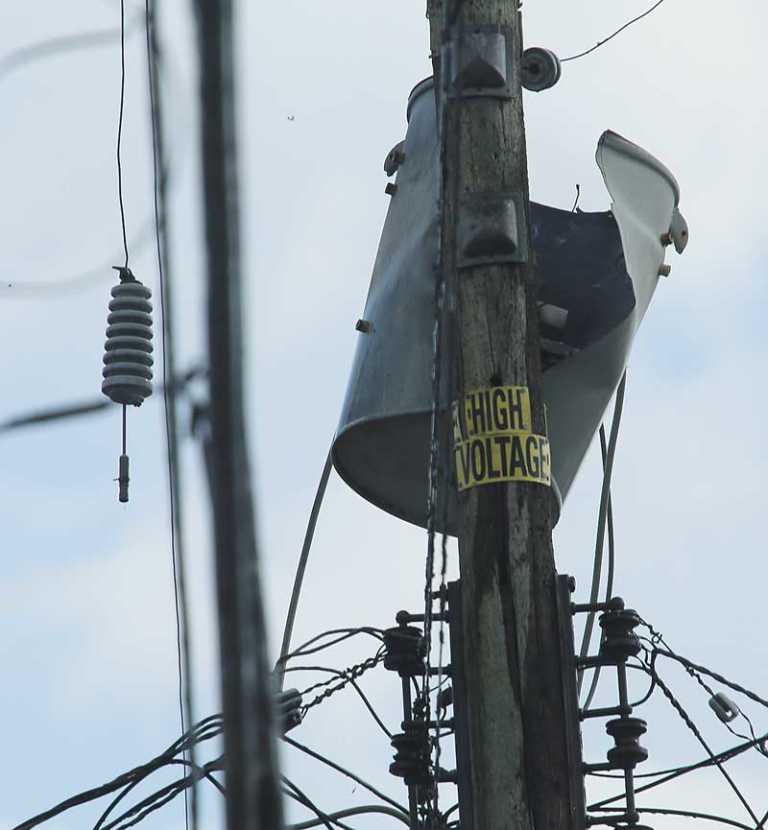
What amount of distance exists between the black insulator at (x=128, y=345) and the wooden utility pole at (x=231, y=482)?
16.8ft

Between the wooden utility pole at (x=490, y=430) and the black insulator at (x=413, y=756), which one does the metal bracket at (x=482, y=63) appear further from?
the black insulator at (x=413, y=756)

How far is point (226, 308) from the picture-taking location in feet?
9.15

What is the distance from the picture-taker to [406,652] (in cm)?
752

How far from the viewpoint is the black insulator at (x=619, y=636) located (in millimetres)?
7188

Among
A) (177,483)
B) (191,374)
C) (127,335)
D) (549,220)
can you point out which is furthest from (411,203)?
(191,374)

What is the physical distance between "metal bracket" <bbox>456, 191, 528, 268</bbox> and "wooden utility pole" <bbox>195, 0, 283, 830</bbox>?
4.37 meters

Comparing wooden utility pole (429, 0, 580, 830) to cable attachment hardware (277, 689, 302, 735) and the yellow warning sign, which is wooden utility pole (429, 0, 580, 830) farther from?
cable attachment hardware (277, 689, 302, 735)

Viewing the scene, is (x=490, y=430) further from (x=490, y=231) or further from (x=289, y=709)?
(x=289, y=709)

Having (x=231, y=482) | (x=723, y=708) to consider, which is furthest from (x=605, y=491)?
(x=231, y=482)

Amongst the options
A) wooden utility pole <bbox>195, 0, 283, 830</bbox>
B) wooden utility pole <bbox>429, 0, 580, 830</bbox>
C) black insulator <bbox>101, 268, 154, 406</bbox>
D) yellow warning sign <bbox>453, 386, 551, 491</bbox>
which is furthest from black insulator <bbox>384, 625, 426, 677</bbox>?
wooden utility pole <bbox>195, 0, 283, 830</bbox>

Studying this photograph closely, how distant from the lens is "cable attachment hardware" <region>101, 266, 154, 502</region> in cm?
790

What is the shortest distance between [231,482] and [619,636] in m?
4.64

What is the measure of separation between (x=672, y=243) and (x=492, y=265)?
123 cm

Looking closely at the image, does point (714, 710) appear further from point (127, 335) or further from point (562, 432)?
point (127, 335)
